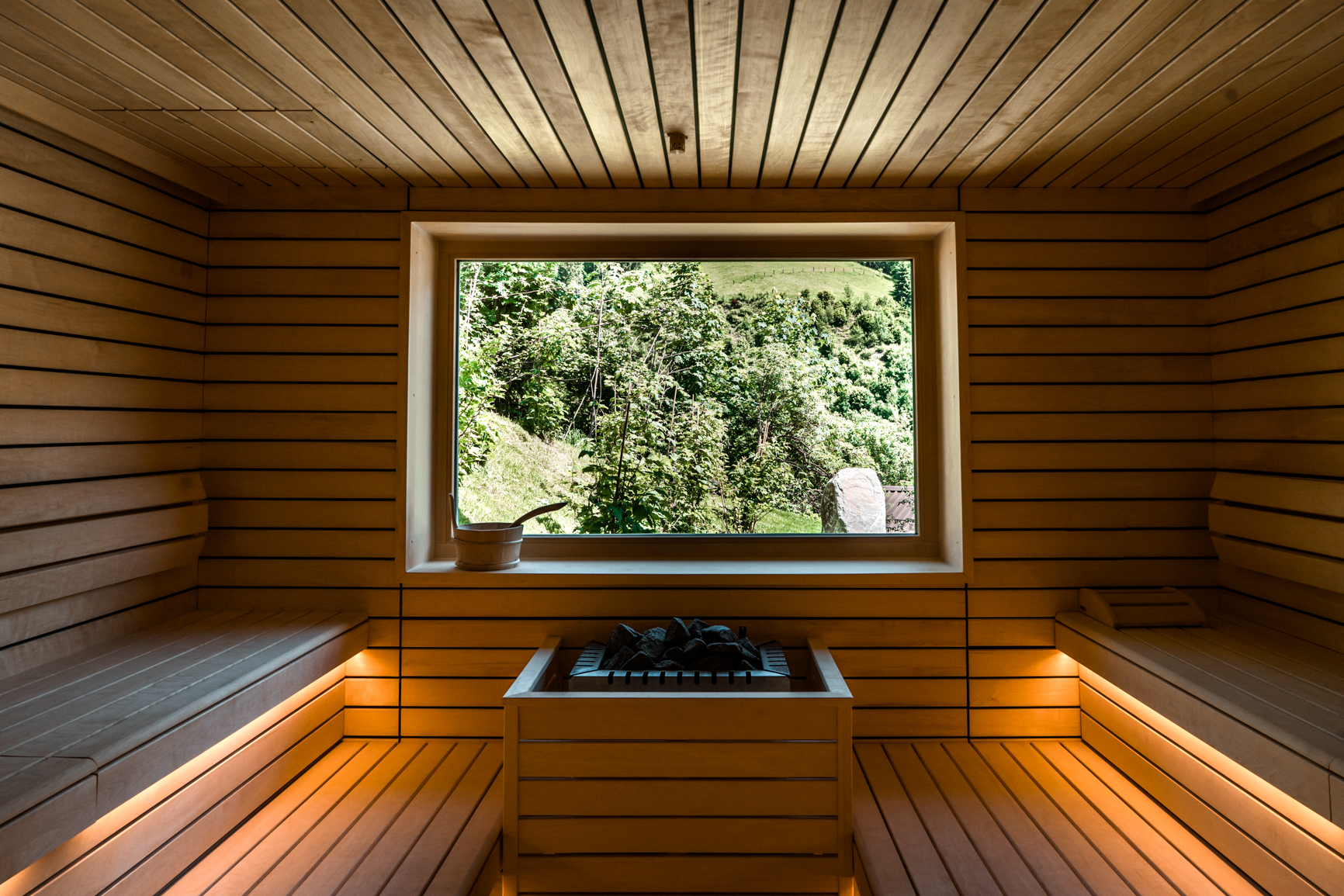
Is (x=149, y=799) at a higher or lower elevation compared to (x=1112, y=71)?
lower

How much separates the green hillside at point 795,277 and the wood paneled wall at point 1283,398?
124cm

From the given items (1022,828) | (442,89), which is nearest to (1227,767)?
(1022,828)

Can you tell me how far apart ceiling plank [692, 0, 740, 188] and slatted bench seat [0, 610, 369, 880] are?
6.84 ft

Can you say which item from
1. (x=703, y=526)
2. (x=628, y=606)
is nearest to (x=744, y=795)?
(x=628, y=606)

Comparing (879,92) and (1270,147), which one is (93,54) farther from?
(1270,147)

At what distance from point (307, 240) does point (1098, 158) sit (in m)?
2.91

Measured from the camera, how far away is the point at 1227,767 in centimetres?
204

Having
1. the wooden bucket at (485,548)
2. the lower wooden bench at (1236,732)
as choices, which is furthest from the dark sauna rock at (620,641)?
the lower wooden bench at (1236,732)

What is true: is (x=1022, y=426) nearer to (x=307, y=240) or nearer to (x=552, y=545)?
(x=552, y=545)

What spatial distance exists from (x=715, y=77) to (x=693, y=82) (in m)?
0.07

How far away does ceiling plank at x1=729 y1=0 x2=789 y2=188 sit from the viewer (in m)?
1.68

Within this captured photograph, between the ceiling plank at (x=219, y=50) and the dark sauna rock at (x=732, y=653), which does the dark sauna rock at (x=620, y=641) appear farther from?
the ceiling plank at (x=219, y=50)

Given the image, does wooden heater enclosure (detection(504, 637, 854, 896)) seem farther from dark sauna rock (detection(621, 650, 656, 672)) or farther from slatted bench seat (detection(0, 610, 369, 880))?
slatted bench seat (detection(0, 610, 369, 880))

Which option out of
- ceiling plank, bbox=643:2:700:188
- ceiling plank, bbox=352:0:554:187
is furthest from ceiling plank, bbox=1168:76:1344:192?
ceiling plank, bbox=352:0:554:187
